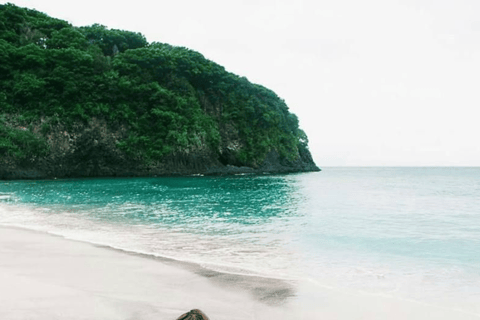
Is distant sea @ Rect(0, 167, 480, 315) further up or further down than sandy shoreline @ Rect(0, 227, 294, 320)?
further down

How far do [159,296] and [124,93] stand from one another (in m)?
50.2

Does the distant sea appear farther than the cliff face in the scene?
No

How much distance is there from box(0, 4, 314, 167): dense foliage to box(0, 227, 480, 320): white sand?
42.5 m

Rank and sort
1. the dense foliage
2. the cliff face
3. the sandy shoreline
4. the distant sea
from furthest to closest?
1. the dense foliage
2. the cliff face
3. the distant sea
4. the sandy shoreline

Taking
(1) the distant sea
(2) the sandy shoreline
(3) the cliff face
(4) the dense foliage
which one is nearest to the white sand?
(2) the sandy shoreline

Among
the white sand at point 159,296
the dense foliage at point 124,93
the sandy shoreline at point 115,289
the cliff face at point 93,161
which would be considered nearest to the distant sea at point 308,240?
the white sand at point 159,296

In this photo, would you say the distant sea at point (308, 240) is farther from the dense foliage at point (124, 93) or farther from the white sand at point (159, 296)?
the dense foliage at point (124, 93)

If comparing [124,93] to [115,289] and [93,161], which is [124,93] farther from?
[115,289]

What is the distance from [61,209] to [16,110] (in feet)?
120

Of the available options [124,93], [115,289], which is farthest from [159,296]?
[124,93]

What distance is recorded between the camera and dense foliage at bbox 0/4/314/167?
1740 inches

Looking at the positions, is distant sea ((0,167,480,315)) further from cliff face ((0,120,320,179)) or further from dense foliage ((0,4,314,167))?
dense foliage ((0,4,314,167))

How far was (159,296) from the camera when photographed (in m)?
4.64

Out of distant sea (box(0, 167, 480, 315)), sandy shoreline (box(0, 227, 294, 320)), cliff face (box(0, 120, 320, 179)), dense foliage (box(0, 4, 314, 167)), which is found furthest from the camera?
dense foliage (box(0, 4, 314, 167))
